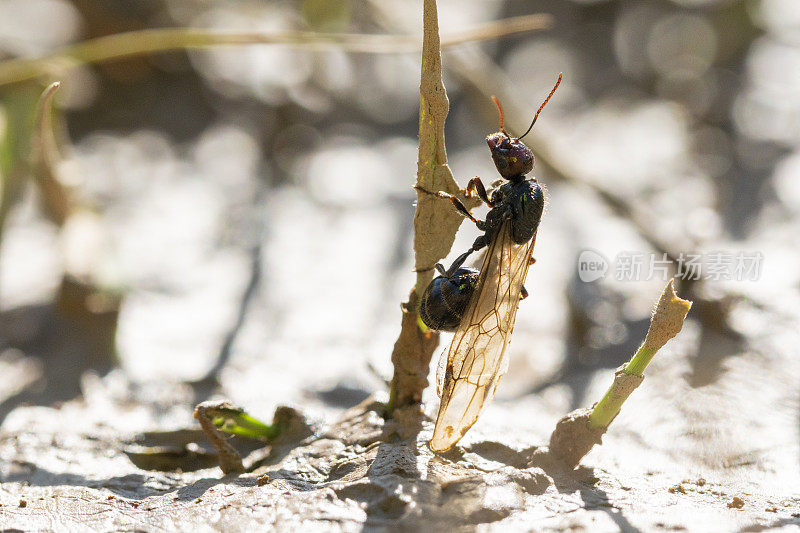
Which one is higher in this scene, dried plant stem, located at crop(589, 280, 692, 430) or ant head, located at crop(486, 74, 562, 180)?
ant head, located at crop(486, 74, 562, 180)

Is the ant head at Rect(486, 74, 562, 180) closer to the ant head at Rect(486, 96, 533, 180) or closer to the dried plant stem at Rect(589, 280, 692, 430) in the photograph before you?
the ant head at Rect(486, 96, 533, 180)

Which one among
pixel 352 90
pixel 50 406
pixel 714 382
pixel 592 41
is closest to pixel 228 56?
pixel 352 90

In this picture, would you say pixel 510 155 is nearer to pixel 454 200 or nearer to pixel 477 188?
pixel 477 188

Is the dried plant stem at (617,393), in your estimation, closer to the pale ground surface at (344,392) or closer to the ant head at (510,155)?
the pale ground surface at (344,392)

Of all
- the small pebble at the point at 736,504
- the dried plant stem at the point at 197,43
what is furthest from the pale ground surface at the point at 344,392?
the dried plant stem at the point at 197,43

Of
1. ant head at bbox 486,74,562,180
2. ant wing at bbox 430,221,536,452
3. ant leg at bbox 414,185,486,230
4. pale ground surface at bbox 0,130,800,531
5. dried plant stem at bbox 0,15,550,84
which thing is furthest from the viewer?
dried plant stem at bbox 0,15,550,84

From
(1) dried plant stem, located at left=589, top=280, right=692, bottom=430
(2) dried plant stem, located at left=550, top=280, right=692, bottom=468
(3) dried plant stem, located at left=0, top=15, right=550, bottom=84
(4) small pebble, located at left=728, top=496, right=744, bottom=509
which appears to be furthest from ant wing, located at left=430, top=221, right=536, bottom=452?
(3) dried plant stem, located at left=0, top=15, right=550, bottom=84

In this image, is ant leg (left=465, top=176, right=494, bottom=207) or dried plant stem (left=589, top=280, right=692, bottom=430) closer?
dried plant stem (left=589, top=280, right=692, bottom=430)
